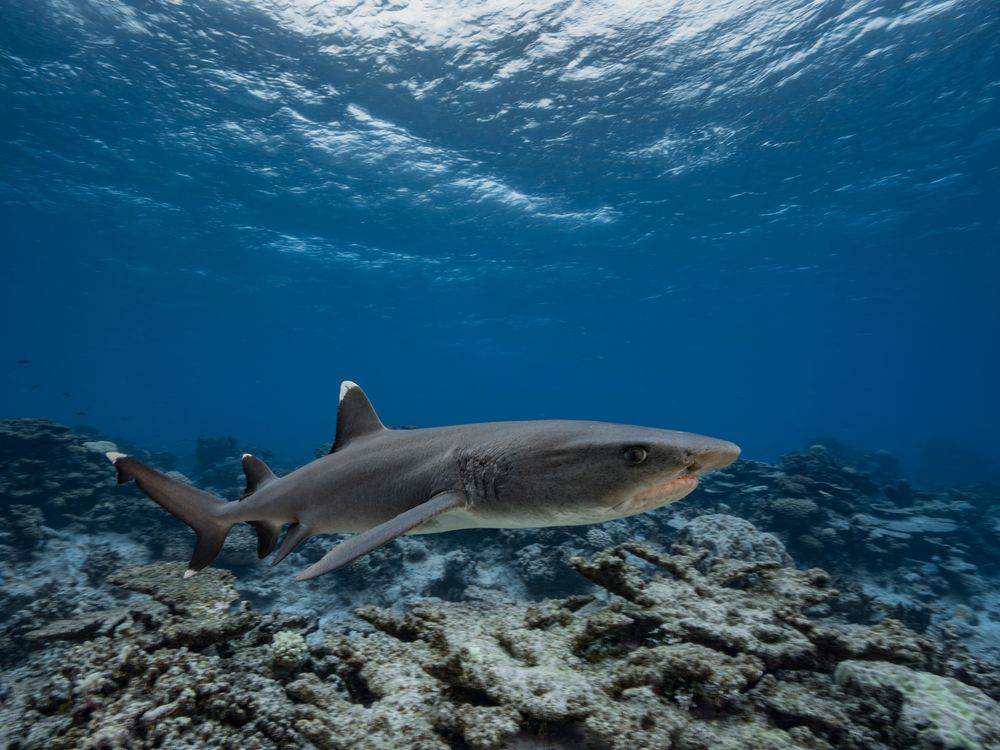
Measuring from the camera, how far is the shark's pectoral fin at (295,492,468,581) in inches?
98.7

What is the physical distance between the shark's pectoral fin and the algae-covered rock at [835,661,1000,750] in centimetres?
248

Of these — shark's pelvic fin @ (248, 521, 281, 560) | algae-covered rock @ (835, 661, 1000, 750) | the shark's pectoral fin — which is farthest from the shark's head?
shark's pelvic fin @ (248, 521, 281, 560)

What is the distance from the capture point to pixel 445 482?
10.4 feet

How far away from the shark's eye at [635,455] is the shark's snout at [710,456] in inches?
8.6

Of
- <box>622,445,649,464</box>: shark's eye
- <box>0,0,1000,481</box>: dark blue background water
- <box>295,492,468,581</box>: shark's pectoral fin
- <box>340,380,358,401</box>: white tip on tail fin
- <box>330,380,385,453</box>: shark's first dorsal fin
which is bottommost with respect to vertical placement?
<box>295,492,468,581</box>: shark's pectoral fin

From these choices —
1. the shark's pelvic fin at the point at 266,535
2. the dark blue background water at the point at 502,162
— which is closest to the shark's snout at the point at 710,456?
the shark's pelvic fin at the point at 266,535

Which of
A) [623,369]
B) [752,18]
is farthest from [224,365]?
[752,18]

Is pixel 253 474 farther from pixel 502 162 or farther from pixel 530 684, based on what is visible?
pixel 502 162

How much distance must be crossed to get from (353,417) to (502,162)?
23.0 m

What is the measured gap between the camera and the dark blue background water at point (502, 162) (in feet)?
55.1

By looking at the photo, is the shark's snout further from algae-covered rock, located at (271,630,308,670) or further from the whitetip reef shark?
algae-covered rock, located at (271,630,308,670)

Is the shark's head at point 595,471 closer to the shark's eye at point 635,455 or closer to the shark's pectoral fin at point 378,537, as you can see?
the shark's eye at point 635,455

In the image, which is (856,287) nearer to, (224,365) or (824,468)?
(824,468)

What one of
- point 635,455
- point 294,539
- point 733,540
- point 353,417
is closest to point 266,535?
point 294,539
